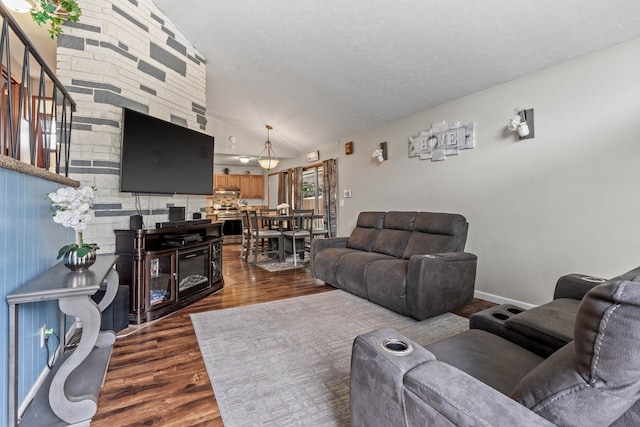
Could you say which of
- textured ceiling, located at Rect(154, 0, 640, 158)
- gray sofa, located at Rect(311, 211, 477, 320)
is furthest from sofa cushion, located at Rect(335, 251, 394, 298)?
textured ceiling, located at Rect(154, 0, 640, 158)

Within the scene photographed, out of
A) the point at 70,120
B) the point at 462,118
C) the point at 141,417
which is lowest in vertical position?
the point at 141,417

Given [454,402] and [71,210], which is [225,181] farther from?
[454,402]

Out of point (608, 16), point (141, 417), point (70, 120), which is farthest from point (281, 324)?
point (608, 16)

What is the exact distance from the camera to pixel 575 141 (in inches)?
100

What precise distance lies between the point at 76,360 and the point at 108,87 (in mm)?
2461

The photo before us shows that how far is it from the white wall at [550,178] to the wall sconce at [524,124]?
0.06m

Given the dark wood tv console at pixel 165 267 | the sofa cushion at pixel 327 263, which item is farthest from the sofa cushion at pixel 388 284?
the dark wood tv console at pixel 165 267

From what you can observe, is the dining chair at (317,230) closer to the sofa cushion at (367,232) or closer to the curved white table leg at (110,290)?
the sofa cushion at (367,232)

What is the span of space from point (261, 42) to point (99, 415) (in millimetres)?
3757

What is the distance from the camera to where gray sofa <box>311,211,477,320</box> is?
8.53 feet

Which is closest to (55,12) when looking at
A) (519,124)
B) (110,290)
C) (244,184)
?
(110,290)

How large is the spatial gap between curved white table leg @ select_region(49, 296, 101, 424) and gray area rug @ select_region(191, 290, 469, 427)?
0.66 meters

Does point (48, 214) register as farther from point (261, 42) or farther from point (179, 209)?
point (261, 42)

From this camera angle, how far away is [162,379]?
1.79 m
